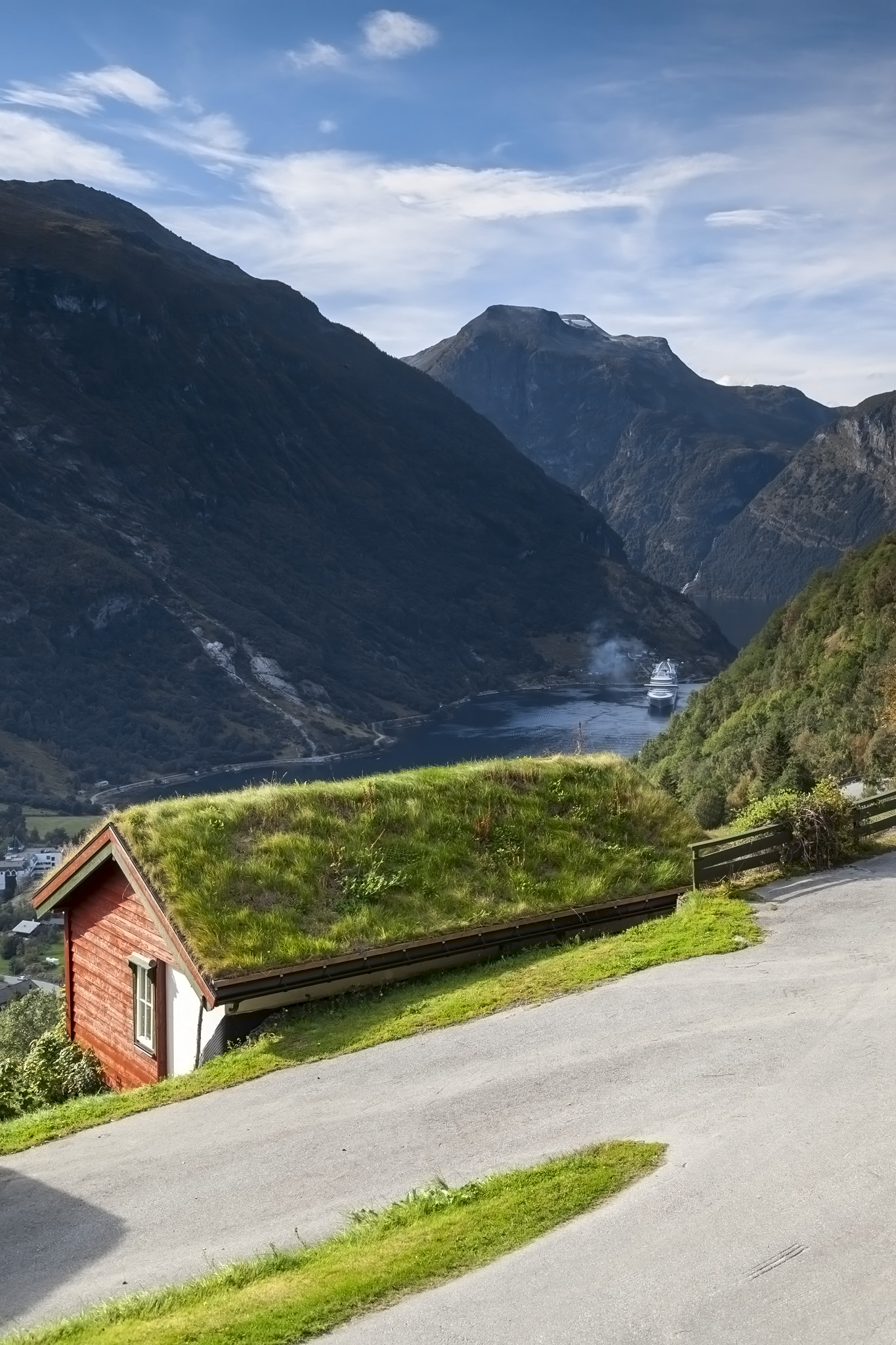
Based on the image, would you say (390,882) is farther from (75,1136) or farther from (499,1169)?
(499,1169)

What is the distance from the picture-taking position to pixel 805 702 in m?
73.1

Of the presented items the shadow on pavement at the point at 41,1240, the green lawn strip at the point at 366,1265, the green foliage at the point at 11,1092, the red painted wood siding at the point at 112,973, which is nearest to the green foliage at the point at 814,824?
the green lawn strip at the point at 366,1265

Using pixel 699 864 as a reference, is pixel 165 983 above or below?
below

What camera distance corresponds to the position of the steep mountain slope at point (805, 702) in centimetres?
5700

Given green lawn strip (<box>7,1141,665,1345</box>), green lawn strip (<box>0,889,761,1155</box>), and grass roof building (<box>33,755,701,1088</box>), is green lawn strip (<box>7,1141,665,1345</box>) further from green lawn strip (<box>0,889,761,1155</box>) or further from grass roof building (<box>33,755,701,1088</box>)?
grass roof building (<box>33,755,701,1088</box>)

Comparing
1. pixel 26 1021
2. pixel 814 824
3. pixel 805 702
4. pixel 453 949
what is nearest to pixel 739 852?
pixel 814 824

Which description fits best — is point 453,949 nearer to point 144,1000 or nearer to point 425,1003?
point 425,1003

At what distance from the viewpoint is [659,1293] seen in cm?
827

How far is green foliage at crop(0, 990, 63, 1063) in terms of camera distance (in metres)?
37.7

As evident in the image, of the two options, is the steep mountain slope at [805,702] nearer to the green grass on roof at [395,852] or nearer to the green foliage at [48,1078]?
the green grass on roof at [395,852]

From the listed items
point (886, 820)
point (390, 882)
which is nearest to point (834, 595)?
point (886, 820)

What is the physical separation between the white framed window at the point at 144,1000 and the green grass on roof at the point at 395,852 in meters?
1.65

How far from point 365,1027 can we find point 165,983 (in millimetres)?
4003

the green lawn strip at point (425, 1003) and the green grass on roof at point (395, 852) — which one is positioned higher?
the green grass on roof at point (395, 852)
